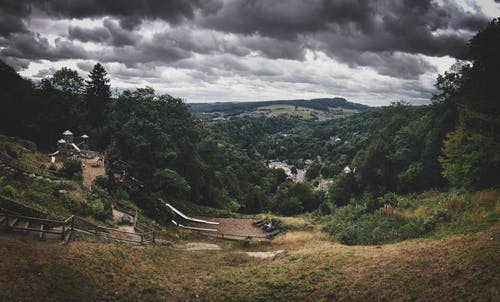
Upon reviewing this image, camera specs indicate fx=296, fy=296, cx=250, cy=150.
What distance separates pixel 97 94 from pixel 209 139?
19133mm

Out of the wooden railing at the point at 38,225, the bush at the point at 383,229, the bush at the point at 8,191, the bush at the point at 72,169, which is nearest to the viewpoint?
the wooden railing at the point at 38,225

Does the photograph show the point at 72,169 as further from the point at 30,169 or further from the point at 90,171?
the point at 90,171

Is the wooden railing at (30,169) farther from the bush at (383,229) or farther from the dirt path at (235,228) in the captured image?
the bush at (383,229)

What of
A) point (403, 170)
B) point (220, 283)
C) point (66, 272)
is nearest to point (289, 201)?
point (403, 170)

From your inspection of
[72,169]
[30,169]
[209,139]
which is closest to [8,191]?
[30,169]

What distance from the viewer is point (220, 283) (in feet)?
44.5

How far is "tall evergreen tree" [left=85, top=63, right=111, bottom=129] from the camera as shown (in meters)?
46.6

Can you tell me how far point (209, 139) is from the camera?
47031mm

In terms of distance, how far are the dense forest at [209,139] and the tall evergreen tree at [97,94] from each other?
15 cm

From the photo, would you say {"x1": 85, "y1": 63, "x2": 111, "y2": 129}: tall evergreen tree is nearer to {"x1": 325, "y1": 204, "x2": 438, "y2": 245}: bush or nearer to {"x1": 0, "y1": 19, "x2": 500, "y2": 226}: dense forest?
{"x1": 0, "y1": 19, "x2": 500, "y2": 226}: dense forest

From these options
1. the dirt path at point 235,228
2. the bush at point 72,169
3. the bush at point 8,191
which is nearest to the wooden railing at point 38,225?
the bush at point 8,191

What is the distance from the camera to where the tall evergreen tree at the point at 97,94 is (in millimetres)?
46562

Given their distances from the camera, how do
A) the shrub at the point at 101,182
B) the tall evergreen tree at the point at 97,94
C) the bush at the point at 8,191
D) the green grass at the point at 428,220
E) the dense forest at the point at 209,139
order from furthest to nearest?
the tall evergreen tree at the point at 97,94 → the shrub at the point at 101,182 → the dense forest at the point at 209,139 → the green grass at the point at 428,220 → the bush at the point at 8,191

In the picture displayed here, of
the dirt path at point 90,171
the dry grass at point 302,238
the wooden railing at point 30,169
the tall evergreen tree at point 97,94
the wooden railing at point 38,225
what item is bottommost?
the dry grass at point 302,238
